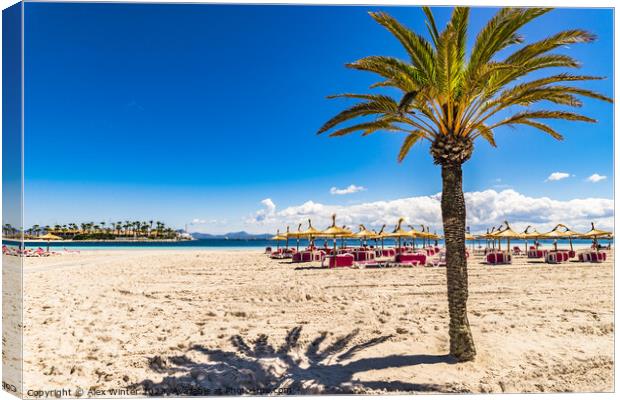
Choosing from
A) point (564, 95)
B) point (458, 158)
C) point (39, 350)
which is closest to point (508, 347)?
point (458, 158)

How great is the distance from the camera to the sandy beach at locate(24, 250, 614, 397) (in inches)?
203

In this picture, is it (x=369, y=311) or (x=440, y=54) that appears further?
(x=369, y=311)

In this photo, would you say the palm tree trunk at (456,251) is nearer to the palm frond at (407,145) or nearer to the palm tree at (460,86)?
the palm tree at (460,86)

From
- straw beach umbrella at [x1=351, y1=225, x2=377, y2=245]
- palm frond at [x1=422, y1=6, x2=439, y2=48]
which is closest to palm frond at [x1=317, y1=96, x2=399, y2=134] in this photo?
palm frond at [x1=422, y1=6, x2=439, y2=48]

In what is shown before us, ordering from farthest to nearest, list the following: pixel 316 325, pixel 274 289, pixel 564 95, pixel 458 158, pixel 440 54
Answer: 1. pixel 274 289
2. pixel 316 325
3. pixel 564 95
4. pixel 458 158
5. pixel 440 54

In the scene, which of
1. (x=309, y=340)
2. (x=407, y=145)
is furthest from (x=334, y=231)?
(x=309, y=340)

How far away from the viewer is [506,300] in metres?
9.43

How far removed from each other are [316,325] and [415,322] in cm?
215

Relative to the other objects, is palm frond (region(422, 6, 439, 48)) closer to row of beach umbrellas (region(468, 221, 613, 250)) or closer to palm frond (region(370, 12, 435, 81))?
palm frond (region(370, 12, 435, 81))

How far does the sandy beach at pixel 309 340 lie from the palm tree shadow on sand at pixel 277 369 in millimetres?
18

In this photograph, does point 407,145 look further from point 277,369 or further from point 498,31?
point 277,369

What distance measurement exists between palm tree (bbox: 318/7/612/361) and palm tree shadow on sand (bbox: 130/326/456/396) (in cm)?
127

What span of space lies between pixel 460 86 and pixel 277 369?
17.1 ft

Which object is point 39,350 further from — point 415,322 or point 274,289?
point 415,322
